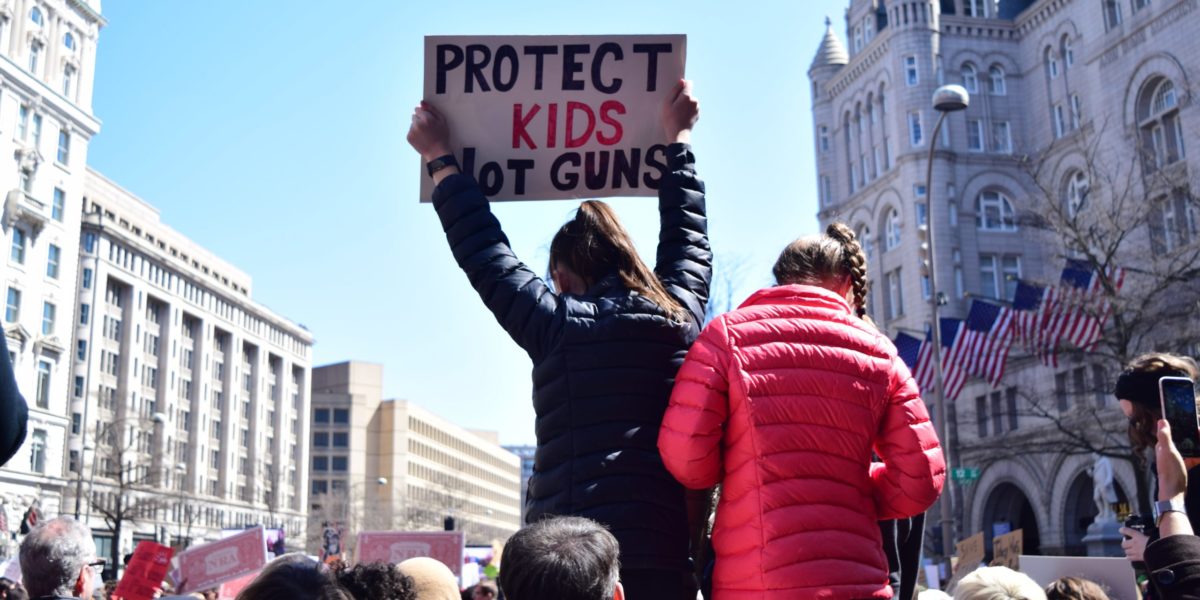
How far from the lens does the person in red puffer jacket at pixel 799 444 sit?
3646 mm

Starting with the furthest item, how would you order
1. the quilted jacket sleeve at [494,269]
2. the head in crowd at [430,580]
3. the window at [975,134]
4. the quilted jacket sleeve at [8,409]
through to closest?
the window at [975,134] < the head in crowd at [430,580] < the quilted jacket sleeve at [494,269] < the quilted jacket sleeve at [8,409]

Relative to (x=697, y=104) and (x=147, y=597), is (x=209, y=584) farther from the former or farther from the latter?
(x=697, y=104)

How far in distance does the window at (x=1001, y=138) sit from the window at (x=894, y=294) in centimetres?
789

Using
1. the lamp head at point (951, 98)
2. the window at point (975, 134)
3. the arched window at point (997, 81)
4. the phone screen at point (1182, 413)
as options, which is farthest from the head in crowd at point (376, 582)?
the arched window at point (997, 81)

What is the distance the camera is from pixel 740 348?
152 inches

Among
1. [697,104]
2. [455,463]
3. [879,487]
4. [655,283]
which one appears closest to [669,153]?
[697,104]

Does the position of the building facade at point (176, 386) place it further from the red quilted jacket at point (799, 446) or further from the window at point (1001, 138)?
the red quilted jacket at point (799, 446)

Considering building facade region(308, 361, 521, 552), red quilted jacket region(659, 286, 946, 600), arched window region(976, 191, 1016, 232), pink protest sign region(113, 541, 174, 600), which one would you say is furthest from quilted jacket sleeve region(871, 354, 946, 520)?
building facade region(308, 361, 521, 552)

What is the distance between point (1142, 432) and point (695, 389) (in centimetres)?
177

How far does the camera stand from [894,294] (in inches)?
2418

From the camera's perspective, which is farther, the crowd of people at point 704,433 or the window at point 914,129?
the window at point 914,129

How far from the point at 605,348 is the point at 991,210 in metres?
59.0

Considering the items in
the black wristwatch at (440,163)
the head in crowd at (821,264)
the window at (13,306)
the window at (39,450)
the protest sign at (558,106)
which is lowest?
the head in crowd at (821,264)

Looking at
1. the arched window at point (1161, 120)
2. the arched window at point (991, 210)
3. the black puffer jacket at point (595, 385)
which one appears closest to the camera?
the black puffer jacket at point (595, 385)
